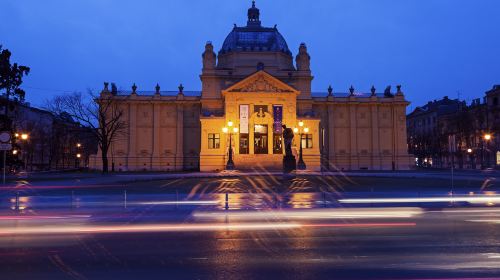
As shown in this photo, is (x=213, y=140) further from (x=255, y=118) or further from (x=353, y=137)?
(x=353, y=137)

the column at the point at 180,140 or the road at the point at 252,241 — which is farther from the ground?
the column at the point at 180,140

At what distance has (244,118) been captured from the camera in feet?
256

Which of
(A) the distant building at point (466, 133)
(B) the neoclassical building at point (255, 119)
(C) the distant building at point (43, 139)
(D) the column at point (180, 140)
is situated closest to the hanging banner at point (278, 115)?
(B) the neoclassical building at point (255, 119)

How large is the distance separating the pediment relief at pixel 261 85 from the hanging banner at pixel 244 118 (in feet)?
10.2

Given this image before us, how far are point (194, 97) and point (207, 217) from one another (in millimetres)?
70148

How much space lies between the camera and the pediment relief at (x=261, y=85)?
78.4 metres

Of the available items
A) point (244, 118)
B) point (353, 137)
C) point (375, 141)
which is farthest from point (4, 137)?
point (375, 141)

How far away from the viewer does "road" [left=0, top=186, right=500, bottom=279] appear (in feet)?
29.3

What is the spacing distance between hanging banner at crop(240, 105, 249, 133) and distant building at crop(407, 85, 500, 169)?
1262 inches

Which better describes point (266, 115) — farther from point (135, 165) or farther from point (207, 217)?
point (207, 217)

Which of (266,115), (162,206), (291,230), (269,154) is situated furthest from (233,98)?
(291,230)

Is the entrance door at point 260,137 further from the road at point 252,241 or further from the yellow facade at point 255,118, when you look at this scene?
the road at point 252,241

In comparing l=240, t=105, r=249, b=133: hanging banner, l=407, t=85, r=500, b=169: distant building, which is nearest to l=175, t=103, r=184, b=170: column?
l=240, t=105, r=249, b=133: hanging banner

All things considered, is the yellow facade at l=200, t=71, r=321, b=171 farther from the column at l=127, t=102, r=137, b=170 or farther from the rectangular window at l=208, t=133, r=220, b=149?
the column at l=127, t=102, r=137, b=170
